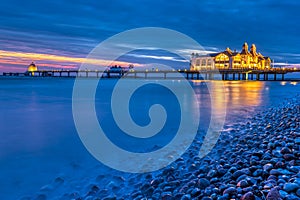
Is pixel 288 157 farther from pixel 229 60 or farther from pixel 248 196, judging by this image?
pixel 229 60

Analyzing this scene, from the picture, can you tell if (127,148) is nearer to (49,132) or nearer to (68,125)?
(49,132)

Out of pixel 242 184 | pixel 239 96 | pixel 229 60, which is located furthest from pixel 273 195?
pixel 229 60

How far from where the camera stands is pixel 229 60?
86750mm

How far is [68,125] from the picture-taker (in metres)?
8.60

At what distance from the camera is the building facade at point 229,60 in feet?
283

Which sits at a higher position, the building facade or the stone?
the building facade

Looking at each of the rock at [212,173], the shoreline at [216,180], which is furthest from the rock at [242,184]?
the rock at [212,173]

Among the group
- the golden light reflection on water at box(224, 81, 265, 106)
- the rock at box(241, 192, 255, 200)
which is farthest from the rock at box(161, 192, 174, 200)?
the golden light reflection on water at box(224, 81, 265, 106)

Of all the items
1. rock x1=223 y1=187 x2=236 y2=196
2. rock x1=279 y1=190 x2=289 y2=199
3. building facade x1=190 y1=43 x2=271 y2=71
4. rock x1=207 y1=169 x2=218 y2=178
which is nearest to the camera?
rock x1=279 y1=190 x2=289 y2=199

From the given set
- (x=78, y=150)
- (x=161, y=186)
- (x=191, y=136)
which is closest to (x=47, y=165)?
(x=78, y=150)

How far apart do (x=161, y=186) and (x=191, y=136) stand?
137 inches

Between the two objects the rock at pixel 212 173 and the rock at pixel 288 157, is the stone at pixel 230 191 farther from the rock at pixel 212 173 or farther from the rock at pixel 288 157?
the rock at pixel 288 157

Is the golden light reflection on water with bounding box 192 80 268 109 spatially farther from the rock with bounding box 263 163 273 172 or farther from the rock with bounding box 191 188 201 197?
the rock with bounding box 191 188 201 197

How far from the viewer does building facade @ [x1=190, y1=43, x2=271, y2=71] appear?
86375mm
